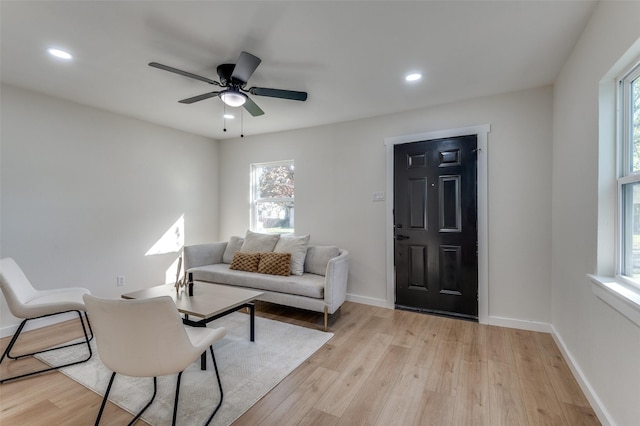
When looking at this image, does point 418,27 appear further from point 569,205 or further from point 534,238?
point 534,238

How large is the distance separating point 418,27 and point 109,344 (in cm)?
265

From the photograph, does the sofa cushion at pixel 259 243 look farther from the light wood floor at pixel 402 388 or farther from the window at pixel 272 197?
the light wood floor at pixel 402 388

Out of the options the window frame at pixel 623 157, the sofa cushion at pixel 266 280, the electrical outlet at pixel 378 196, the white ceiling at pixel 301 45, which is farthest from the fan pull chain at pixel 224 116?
the window frame at pixel 623 157

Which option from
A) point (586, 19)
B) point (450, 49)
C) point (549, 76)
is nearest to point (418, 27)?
point (450, 49)

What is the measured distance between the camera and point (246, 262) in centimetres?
379

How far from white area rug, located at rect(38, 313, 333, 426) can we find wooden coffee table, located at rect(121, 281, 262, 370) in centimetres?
17

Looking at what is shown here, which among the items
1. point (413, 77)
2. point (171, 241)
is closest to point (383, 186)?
point (413, 77)

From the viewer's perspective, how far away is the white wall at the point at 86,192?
2.91 metres

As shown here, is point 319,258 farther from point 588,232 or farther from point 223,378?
point 588,232

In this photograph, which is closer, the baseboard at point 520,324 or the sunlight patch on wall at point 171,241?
the baseboard at point 520,324

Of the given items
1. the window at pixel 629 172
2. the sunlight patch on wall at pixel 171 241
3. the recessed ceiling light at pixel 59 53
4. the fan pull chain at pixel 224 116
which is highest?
the fan pull chain at pixel 224 116

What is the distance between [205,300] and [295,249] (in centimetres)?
147

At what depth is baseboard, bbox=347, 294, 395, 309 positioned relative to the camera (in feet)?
12.0

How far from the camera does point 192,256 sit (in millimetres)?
4023
